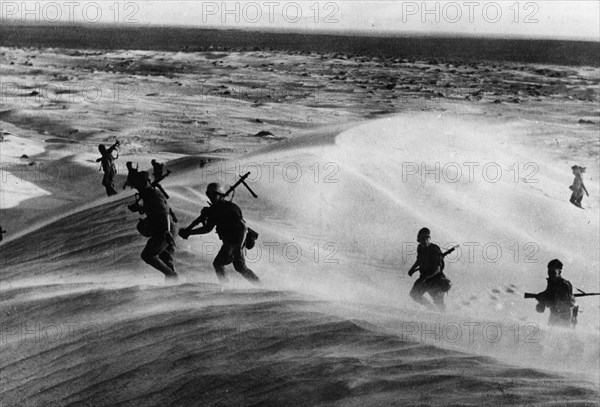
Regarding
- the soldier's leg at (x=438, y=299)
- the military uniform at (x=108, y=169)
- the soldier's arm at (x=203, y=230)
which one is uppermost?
the military uniform at (x=108, y=169)

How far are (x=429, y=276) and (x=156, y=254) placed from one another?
249 cm

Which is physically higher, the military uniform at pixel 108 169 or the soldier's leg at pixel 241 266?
the military uniform at pixel 108 169

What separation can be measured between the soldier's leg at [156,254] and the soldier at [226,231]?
0.67 feet

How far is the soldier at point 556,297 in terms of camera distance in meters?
5.80

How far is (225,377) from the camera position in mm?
4801

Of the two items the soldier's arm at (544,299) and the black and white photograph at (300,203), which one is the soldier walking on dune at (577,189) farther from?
the soldier's arm at (544,299)

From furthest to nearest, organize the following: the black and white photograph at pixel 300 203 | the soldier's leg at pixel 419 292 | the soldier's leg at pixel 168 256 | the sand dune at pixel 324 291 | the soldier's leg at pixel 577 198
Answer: the soldier's leg at pixel 577 198
the soldier's leg at pixel 419 292
the soldier's leg at pixel 168 256
the black and white photograph at pixel 300 203
the sand dune at pixel 324 291

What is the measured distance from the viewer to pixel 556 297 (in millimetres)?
5820

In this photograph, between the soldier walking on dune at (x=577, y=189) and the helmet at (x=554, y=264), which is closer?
the helmet at (x=554, y=264)

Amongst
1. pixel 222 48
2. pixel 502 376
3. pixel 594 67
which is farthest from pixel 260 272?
pixel 594 67

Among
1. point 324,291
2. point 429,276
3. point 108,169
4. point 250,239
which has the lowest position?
point 324,291

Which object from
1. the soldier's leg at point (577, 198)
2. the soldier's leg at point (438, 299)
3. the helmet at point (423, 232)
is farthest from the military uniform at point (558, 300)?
the soldier's leg at point (577, 198)

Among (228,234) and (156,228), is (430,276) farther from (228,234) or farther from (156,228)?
(156,228)

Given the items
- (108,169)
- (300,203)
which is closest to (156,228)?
(300,203)
